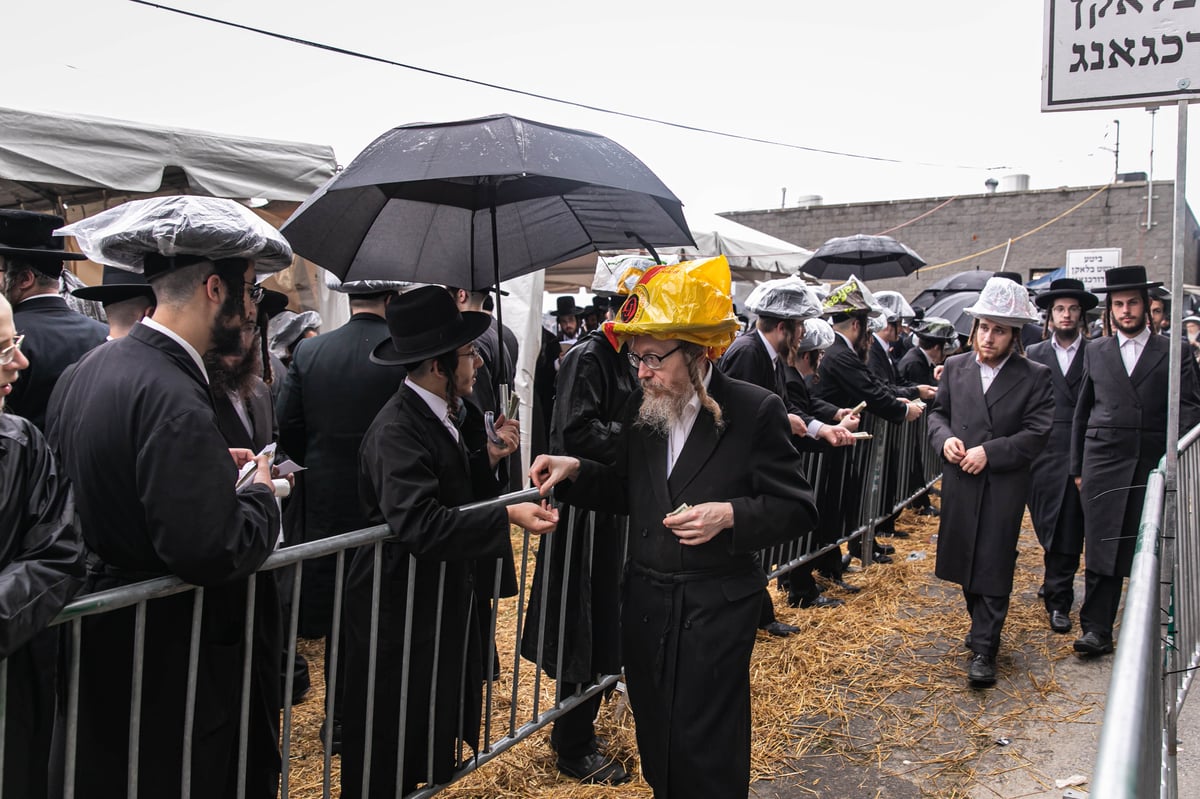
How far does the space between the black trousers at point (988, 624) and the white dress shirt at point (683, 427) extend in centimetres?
312

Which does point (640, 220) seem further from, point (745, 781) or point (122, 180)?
point (122, 180)

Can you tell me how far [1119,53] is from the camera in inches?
127

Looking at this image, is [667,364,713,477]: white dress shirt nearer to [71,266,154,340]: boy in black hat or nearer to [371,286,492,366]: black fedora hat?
[371,286,492,366]: black fedora hat

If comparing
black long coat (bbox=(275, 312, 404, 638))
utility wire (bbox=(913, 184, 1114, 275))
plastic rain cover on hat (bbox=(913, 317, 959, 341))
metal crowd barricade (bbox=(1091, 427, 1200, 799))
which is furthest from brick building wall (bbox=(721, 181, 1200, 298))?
black long coat (bbox=(275, 312, 404, 638))

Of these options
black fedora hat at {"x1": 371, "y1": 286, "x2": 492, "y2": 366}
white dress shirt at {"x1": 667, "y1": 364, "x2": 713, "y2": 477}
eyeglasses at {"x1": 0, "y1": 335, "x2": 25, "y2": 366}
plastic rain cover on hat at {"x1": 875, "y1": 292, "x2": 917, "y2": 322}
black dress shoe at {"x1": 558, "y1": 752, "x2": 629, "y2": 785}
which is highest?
plastic rain cover on hat at {"x1": 875, "y1": 292, "x2": 917, "y2": 322}

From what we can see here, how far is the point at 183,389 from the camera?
7.00 ft

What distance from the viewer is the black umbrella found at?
1035 centimetres

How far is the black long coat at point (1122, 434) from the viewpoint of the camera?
5.33 metres

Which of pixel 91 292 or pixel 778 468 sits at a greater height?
pixel 91 292

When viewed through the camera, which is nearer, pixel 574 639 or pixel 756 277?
pixel 574 639

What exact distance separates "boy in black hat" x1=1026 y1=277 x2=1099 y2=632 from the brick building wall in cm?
2012

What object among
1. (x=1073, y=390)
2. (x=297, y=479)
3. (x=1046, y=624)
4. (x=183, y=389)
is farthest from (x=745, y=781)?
(x=1073, y=390)

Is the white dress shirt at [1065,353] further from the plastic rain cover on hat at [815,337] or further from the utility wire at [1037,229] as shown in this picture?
the utility wire at [1037,229]

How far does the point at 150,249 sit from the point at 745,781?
2412 mm
